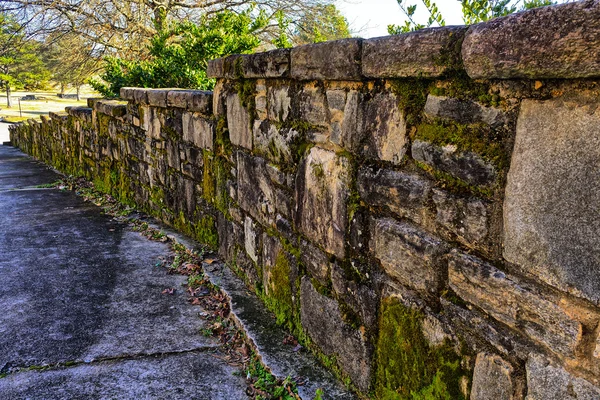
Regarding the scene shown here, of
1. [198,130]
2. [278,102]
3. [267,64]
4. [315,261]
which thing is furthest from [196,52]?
[315,261]

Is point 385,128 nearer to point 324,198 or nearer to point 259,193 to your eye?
point 324,198

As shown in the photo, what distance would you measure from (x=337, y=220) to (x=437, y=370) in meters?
0.76

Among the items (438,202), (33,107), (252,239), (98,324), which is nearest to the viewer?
(438,202)

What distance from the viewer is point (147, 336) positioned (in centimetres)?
287

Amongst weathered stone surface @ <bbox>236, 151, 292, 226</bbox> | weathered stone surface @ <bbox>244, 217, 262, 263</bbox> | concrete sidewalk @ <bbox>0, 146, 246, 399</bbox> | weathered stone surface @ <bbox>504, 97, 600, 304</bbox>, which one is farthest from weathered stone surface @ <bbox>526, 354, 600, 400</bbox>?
weathered stone surface @ <bbox>244, 217, 262, 263</bbox>

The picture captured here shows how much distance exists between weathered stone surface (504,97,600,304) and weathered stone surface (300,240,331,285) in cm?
109

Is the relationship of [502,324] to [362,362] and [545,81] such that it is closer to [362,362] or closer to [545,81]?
[545,81]

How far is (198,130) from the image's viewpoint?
13.4ft

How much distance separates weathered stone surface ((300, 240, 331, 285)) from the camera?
234cm

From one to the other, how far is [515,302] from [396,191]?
590mm

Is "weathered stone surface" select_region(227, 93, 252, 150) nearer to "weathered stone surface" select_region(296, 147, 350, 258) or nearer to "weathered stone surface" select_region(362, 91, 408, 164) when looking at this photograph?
"weathered stone surface" select_region(296, 147, 350, 258)

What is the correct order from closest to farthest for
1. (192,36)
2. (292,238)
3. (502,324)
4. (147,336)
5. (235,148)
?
(502,324) → (292,238) → (147,336) → (235,148) → (192,36)

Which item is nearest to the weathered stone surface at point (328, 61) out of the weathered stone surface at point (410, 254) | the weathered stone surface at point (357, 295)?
the weathered stone surface at point (410, 254)

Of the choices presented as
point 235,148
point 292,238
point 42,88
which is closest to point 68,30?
point 235,148
